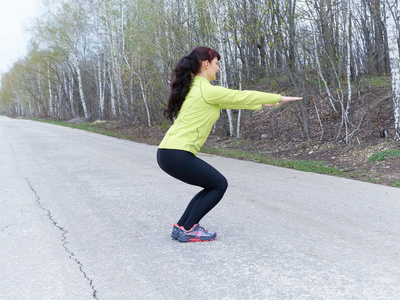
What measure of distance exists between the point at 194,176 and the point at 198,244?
29.3 inches

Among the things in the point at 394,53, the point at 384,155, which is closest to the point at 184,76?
the point at 384,155

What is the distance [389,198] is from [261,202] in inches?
77.9

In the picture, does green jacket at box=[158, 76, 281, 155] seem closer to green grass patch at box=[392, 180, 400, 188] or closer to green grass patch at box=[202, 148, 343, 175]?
green grass patch at box=[392, 180, 400, 188]

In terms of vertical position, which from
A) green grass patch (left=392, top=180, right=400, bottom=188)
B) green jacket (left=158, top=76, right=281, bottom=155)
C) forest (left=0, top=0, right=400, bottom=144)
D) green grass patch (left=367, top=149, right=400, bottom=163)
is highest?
forest (left=0, top=0, right=400, bottom=144)

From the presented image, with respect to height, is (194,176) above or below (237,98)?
below

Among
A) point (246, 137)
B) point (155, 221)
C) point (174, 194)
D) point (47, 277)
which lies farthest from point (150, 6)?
point (47, 277)

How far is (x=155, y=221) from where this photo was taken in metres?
5.12

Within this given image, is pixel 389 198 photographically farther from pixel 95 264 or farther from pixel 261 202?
pixel 95 264

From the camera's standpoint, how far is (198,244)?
4.21 meters

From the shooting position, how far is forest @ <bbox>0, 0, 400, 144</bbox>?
1216cm

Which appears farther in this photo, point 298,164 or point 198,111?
point 298,164

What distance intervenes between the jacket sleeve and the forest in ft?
24.9

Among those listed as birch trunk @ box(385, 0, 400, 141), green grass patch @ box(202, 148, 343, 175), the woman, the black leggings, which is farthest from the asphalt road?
birch trunk @ box(385, 0, 400, 141)

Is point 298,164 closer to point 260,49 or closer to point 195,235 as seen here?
point 195,235
